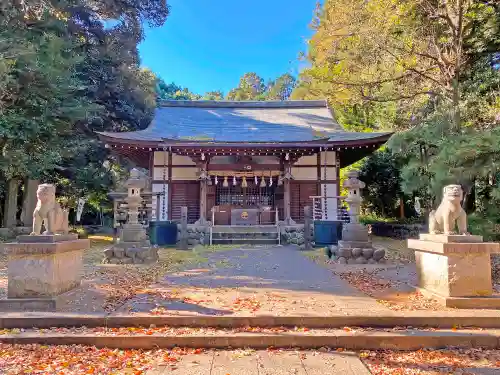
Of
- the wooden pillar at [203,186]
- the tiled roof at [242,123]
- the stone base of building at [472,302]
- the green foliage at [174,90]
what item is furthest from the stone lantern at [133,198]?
the green foliage at [174,90]

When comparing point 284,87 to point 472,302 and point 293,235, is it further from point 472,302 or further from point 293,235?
point 472,302

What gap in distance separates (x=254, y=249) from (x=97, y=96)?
1181cm

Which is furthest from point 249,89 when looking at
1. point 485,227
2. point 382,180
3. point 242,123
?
point 485,227

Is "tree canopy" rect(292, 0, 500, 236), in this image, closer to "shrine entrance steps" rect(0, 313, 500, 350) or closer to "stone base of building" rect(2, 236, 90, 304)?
"shrine entrance steps" rect(0, 313, 500, 350)

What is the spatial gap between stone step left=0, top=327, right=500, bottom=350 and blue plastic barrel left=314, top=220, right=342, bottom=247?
7.53 m

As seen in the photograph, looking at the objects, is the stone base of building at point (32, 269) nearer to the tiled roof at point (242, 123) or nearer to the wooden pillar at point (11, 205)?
the tiled roof at point (242, 123)

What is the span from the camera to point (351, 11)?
9930 mm

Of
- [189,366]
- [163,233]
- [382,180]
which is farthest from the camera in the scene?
[382,180]

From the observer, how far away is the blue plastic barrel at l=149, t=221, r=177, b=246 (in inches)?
450

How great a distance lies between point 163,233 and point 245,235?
302cm

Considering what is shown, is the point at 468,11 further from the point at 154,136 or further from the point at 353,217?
the point at 154,136

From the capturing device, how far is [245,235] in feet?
38.8

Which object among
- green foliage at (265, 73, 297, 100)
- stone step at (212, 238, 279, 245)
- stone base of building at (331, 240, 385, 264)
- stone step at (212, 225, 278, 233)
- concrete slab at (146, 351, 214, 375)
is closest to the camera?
concrete slab at (146, 351, 214, 375)

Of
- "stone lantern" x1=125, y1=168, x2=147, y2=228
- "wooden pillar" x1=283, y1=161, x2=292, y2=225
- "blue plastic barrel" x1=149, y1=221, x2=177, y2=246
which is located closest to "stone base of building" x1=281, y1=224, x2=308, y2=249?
"wooden pillar" x1=283, y1=161, x2=292, y2=225
